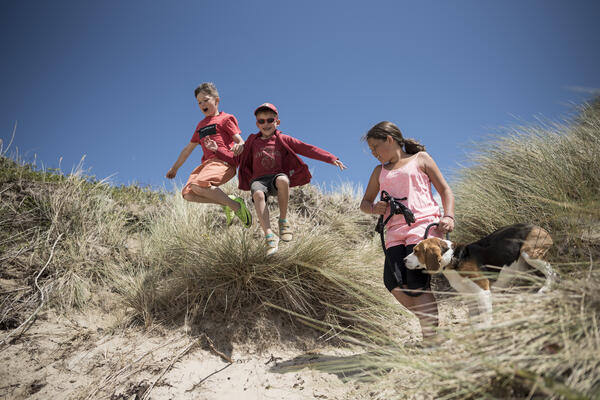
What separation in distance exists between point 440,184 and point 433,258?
81 centimetres

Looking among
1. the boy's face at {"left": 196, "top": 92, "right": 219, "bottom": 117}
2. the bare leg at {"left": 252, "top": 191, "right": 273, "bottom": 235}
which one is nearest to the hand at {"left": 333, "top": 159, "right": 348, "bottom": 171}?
the bare leg at {"left": 252, "top": 191, "right": 273, "bottom": 235}

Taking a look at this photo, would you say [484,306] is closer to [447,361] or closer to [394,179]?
[447,361]

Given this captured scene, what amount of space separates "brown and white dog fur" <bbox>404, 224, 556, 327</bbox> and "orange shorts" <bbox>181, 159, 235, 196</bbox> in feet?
8.57

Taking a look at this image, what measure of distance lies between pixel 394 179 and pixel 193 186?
2427 mm

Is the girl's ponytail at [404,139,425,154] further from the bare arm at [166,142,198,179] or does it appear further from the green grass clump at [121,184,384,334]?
the bare arm at [166,142,198,179]

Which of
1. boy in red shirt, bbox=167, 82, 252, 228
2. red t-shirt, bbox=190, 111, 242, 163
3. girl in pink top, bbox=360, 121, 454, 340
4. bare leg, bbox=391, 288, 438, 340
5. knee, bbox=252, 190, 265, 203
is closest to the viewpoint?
bare leg, bbox=391, 288, 438, 340

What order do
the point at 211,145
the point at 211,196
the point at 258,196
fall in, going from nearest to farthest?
the point at 258,196, the point at 211,196, the point at 211,145

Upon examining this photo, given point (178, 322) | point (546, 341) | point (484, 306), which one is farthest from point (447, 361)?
point (178, 322)

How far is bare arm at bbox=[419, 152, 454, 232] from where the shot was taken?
282 cm

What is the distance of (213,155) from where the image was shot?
4520 mm

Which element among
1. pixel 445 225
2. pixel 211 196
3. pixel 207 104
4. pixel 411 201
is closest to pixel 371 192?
pixel 411 201

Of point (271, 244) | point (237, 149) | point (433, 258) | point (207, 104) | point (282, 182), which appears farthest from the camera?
point (207, 104)

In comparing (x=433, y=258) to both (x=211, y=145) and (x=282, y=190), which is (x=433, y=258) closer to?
(x=282, y=190)

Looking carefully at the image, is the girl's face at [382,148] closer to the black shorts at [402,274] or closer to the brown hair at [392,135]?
the brown hair at [392,135]
